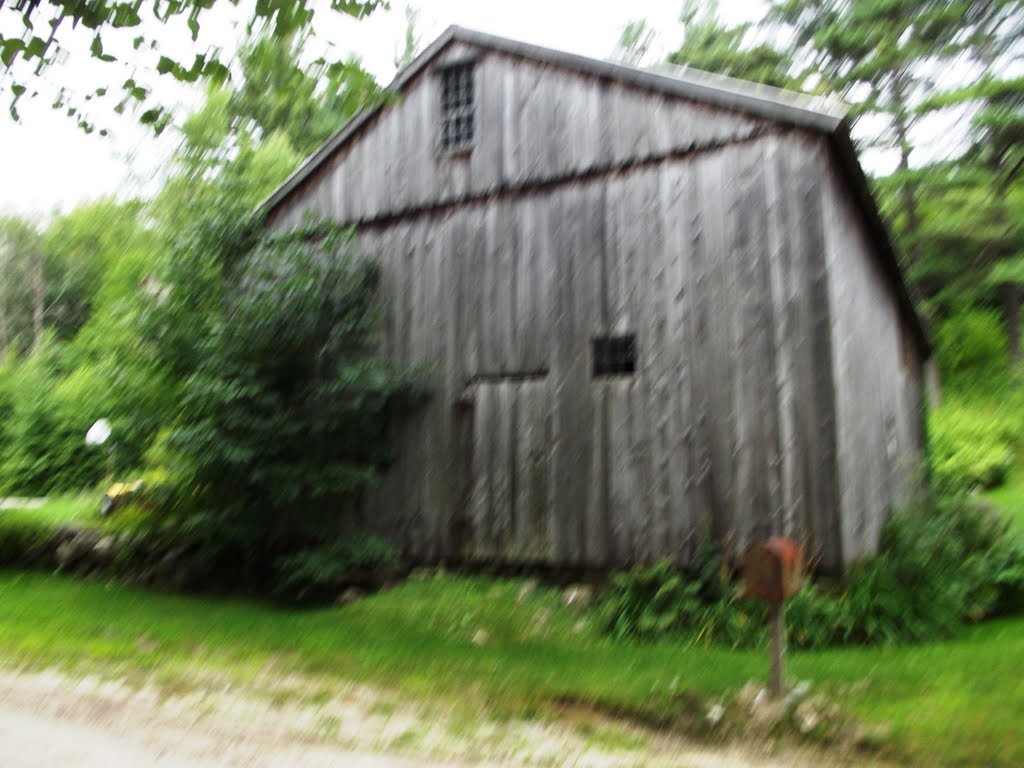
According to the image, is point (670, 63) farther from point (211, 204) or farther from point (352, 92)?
point (352, 92)

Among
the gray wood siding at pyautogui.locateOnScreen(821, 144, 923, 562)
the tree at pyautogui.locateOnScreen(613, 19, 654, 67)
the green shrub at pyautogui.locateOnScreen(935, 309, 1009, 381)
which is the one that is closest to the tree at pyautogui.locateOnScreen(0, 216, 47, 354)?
the tree at pyautogui.locateOnScreen(613, 19, 654, 67)

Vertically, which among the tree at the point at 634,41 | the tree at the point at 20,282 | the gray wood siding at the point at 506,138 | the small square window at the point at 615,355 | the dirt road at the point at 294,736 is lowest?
the dirt road at the point at 294,736

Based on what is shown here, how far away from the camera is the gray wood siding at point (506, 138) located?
10445 millimetres

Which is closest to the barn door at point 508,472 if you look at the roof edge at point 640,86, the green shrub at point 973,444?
the roof edge at point 640,86

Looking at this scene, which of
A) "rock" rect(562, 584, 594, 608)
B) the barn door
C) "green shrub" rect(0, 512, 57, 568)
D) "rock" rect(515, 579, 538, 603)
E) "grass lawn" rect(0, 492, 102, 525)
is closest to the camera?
"rock" rect(562, 584, 594, 608)

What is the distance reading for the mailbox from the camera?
604 centimetres

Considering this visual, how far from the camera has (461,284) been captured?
38.9 feet

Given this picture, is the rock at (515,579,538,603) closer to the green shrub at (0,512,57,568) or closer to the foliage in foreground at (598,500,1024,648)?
the foliage in foreground at (598,500,1024,648)

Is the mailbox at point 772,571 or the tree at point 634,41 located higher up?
the tree at point 634,41

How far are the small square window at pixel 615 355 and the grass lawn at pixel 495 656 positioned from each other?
282 centimetres

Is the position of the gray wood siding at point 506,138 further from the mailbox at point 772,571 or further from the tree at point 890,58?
the tree at point 890,58

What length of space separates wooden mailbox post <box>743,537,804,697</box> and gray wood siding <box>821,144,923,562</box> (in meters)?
3.00

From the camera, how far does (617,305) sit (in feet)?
34.5

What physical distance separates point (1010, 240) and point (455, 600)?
76.4 ft
